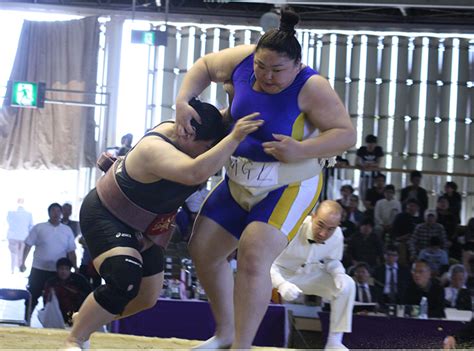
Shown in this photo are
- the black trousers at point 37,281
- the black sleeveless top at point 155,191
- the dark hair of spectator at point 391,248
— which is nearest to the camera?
the black sleeveless top at point 155,191

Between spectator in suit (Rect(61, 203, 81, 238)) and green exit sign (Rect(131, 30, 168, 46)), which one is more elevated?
green exit sign (Rect(131, 30, 168, 46))

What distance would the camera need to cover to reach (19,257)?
1140cm

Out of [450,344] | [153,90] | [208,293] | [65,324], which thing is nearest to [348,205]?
[65,324]

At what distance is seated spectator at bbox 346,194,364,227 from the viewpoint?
8812 millimetres

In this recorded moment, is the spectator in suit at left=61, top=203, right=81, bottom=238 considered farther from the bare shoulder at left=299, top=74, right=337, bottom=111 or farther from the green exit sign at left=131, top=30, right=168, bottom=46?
the bare shoulder at left=299, top=74, right=337, bottom=111

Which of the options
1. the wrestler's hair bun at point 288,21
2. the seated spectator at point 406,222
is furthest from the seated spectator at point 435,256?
A: the wrestler's hair bun at point 288,21

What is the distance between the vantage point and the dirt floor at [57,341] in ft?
11.0

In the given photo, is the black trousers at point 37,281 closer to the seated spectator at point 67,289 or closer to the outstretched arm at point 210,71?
the seated spectator at point 67,289

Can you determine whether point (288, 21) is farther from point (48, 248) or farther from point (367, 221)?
point (367, 221)

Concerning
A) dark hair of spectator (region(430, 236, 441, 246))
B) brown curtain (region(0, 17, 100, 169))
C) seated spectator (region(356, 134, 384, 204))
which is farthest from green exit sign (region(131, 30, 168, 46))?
dark hair of spectator (region(430, 236, 441, 246))

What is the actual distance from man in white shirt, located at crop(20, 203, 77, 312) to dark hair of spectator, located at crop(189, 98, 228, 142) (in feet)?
16.0

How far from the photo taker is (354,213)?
29.2 ft

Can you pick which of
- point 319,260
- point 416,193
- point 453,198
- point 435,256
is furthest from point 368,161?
point 319,260

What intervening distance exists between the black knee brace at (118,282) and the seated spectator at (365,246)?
5197 millimetres
